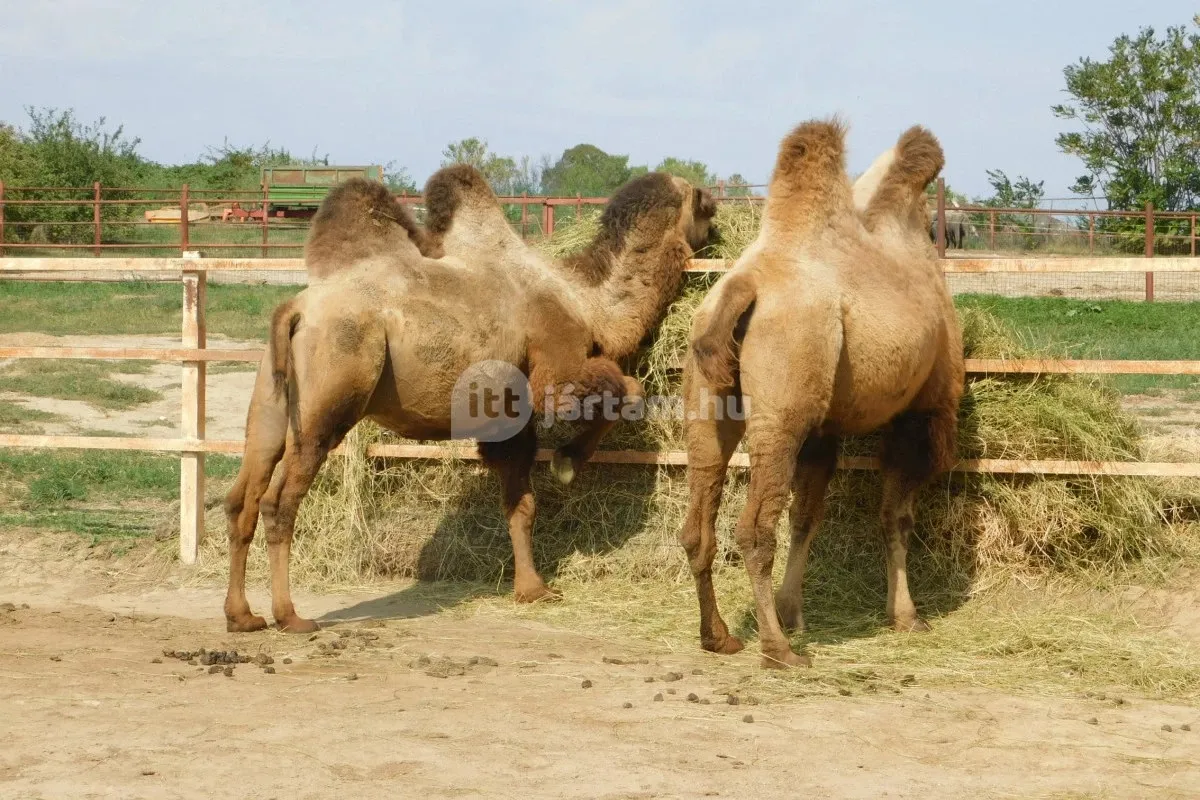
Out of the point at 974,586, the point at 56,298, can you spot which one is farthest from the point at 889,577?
the point at 56,298

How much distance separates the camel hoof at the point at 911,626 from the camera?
6.02 meters

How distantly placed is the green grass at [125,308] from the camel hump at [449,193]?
8.68 meters

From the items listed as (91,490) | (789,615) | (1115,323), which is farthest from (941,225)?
(789,615)

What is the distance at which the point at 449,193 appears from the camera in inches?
275

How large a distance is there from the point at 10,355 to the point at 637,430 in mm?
3867

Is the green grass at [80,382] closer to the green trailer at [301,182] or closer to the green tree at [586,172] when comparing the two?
the green trailer at [301,182]

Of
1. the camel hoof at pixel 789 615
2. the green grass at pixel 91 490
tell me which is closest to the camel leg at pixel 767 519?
the camel hoof at pixel 789 615

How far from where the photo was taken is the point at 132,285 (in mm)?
20500

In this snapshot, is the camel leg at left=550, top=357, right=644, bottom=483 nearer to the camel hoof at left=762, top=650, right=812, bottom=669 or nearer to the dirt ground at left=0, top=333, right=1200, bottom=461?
the camel hoof at left=762, top=650, right=812, bottom=669

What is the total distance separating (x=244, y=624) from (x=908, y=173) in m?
3.81

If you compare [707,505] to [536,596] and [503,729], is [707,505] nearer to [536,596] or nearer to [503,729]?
[536,596]

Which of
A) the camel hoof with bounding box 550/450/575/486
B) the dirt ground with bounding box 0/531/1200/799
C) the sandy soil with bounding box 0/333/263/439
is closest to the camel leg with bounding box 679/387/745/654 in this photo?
the dirt ground with bounding box 0/531/1200/799

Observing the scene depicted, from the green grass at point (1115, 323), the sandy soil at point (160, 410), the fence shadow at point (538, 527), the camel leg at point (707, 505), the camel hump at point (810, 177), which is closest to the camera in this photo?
the camel leg at point (707, 505)

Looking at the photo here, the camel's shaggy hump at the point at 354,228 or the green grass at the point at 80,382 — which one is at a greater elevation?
the camel's shaggy hump at the point at 354,228
